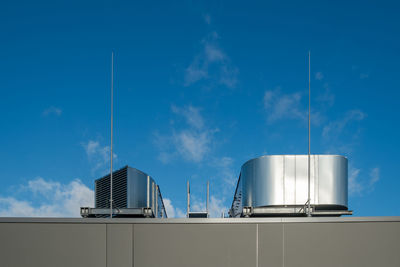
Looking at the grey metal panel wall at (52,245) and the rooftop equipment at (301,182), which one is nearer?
the grey metal panel wall at (52,245)

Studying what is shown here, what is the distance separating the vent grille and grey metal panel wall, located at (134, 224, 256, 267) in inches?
342

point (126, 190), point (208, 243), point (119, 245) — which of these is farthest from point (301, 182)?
point (119, 245)

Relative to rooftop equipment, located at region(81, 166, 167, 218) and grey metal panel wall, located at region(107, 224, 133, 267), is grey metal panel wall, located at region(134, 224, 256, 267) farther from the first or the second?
rooftop equipment, located at region(81, 166, 167, 218)

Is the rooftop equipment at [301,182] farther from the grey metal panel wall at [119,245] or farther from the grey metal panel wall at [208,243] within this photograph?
the grey metal panel wall at [119,245]

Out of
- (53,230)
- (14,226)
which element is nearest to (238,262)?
(53,230)

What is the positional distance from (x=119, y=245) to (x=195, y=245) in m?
1.74

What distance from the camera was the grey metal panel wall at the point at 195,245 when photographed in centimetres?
613

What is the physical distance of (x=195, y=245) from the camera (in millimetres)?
6156

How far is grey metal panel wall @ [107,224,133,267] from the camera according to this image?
616 cm

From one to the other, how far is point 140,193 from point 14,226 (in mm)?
11632

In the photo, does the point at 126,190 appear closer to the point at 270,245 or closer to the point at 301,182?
the point at 301,182

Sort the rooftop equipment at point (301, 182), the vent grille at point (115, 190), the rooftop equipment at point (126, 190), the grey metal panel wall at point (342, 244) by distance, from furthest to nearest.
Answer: the rooftop equipment at point (126, 190), the vent grille at point (115, 190), the rooftop equipment at point (301, 182), the grey metal panel wall at point (342, 244)

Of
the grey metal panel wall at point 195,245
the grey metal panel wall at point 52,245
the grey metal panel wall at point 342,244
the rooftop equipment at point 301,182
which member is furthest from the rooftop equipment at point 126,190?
the grey metal panel wall at point 342,244

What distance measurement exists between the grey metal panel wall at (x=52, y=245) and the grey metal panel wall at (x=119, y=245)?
14 centimetres
